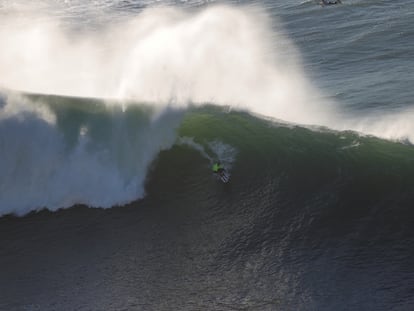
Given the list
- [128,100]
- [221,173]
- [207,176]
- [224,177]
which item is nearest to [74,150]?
[128,100]

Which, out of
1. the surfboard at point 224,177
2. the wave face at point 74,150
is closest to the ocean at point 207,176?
the wave face at point 74,150

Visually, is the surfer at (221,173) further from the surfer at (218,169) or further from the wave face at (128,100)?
the wave face at (128,100)

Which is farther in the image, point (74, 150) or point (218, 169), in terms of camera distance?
point (74, 150)

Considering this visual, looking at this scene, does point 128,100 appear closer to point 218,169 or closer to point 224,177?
point 218,169

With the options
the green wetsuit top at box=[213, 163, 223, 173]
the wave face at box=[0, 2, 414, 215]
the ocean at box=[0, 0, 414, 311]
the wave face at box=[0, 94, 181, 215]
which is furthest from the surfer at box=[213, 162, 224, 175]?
the wave face at box=[0, 94, 181, 215]

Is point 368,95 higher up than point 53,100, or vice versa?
point 53,100

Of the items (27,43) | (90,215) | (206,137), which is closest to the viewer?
(90,215)

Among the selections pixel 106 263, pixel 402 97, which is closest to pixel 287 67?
pixel 402 97

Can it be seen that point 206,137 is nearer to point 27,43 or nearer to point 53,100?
point 53,100
